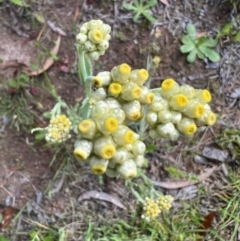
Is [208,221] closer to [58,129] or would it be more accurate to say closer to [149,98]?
[58,129]

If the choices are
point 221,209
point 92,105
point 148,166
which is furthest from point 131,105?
point 221,209

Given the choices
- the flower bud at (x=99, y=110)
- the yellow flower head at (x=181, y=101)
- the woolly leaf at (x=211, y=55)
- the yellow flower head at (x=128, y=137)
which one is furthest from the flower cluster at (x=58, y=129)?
the woolly leaf at (x=211, y=55)

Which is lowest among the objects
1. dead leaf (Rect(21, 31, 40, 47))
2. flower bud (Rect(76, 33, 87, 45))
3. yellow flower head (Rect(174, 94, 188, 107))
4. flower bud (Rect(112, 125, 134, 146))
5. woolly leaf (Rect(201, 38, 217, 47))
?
dead leaf (Rect(21, 31, 40, 47))

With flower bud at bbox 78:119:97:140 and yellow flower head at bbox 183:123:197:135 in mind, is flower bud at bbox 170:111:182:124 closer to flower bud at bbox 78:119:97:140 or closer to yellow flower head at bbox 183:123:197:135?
yellow flower head at bbox 183:123:197:135

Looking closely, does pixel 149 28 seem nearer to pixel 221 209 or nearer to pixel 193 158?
pixel 193 158

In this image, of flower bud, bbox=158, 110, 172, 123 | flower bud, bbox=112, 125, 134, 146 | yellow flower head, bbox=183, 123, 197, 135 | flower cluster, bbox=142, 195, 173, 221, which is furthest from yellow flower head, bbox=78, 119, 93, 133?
flower cluster, bbox=142, 195, 173, 221

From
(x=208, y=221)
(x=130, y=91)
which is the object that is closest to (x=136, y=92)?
(x=130, y=91)

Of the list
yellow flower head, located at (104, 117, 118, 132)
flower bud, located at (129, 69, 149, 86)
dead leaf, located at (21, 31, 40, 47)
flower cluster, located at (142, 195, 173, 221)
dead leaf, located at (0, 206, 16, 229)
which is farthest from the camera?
dead leaf, located at (21, 31, 40, 47)
